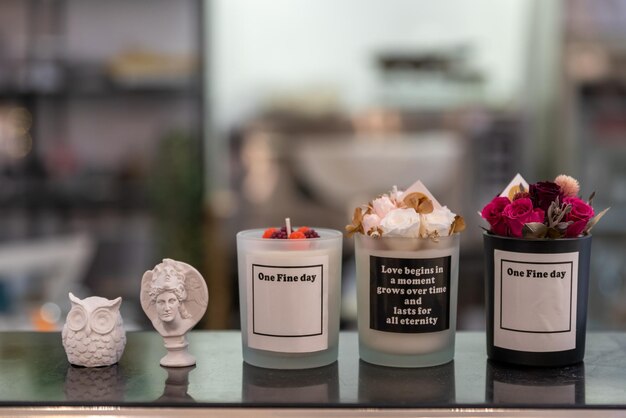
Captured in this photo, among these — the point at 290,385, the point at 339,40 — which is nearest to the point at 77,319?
the point at 290,385

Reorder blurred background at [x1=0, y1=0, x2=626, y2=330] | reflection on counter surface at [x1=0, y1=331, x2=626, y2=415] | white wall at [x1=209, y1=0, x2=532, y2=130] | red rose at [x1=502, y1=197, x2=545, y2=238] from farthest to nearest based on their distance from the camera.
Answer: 1. white wall at [x1=209, y1=0, x2=532, y2=130]
2. blurred background at [x1=0, y1=0, x2=626, y2=330]
3. red rose at [x1=502, y1=197, x2=545, y2=238]
4. reflection on counter surface at [x1=0, y1=331, x2=626, y2=415]

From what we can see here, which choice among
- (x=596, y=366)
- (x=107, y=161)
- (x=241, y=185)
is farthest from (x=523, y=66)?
(x=596, y=366)

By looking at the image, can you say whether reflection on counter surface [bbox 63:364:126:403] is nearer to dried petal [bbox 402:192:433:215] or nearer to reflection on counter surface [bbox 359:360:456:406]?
reflection on counter surface [bbox 359:360:456:406]

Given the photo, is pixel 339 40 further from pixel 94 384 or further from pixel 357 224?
pixel 94 384

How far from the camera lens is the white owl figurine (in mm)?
890

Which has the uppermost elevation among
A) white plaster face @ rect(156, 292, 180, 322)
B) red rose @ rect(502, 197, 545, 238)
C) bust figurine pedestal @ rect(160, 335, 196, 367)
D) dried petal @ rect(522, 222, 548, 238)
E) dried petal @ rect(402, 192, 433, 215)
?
dried petal @ rect(402, 192, 433, 215)

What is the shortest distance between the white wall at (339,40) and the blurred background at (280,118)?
0.4 inches

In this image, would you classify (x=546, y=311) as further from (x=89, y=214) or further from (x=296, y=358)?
(x=89, y=214)

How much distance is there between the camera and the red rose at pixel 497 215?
2.94 ft

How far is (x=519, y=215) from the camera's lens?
0.88 m

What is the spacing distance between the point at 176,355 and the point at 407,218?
11.6 inches

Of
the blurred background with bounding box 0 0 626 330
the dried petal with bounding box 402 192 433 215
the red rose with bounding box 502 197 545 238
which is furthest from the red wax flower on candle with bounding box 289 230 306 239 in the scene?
the blurred background with bounding box 0 0 626 330

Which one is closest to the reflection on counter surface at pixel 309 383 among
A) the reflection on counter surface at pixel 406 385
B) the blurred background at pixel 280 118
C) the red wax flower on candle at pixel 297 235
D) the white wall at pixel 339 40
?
the reflection on counter surface at pixel 406 385

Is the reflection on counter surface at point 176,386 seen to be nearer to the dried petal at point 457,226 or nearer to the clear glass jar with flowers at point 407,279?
the clear glass jar with flowers at point 407,279
